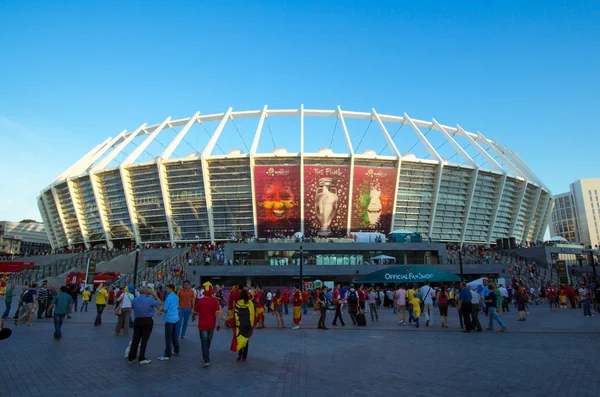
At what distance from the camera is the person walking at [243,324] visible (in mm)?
7180

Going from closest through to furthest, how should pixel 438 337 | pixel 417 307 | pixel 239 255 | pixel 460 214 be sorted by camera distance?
pixel 438 337, pixel 417 307, pixel 239 255, pixel 460 214

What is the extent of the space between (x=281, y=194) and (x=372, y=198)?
460 inches

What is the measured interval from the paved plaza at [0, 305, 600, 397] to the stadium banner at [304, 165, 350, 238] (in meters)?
38.3

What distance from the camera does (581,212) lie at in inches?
4870

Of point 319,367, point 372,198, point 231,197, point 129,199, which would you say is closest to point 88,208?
point 129,199

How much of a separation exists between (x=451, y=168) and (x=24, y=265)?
2159 inches

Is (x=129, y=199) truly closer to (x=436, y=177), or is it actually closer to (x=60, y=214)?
(x=60, y=214)

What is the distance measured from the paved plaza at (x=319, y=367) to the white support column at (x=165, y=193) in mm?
40197

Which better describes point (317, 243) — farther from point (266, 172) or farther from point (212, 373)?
point (212, 373)

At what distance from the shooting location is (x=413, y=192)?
52.4 metres

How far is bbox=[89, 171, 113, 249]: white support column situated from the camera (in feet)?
168

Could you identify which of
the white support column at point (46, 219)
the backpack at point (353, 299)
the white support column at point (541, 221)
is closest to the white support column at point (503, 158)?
the white support column at point (541, 221)

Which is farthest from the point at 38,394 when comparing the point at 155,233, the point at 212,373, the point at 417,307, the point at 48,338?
the point at 155,233

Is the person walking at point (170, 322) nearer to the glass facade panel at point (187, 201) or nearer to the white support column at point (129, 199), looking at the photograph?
the glass facade panel at point (187, 201)
